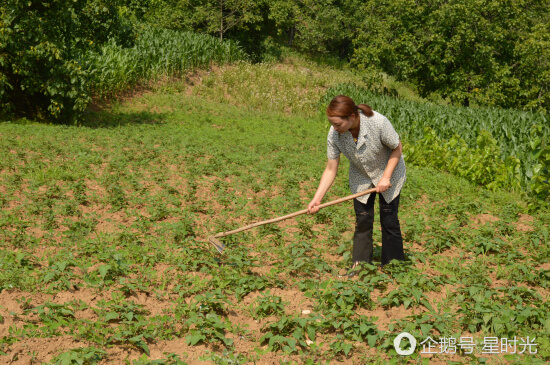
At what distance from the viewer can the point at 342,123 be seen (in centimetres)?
461

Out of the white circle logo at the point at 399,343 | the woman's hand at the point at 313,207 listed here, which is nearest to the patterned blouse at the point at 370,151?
the woman's hand at the point at 313,207

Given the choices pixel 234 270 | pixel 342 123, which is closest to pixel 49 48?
pixel 234 270

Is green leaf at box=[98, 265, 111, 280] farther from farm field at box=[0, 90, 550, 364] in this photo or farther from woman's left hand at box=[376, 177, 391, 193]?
woman's left hand at box=[376, 177, 391, 193]

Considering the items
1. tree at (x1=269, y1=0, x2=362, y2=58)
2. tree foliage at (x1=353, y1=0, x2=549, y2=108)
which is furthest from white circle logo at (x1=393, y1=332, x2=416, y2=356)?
tree at (x1=269, y1=0, x2=362, y2=58)

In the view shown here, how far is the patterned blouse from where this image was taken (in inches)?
189

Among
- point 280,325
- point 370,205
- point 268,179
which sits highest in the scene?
point 370,205

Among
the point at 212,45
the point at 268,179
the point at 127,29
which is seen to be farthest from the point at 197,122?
the point at 212,45

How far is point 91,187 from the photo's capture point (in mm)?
7953

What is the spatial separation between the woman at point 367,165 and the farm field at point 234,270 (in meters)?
0.34

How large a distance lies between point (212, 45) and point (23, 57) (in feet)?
41.2

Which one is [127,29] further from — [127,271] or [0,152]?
[127,271]

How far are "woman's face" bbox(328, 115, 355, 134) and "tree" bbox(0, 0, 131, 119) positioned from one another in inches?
376

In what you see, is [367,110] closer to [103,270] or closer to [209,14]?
[103,270]

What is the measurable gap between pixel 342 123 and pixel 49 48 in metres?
9.87
